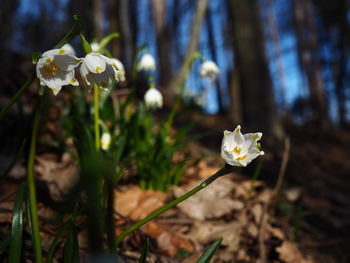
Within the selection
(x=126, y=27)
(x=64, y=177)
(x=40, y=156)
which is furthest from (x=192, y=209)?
(x=126, y=27)

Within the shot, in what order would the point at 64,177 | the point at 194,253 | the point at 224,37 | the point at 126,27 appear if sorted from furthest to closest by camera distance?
the point at 224,37
the point at 126,27
the point at 64,177
the point at 194,253

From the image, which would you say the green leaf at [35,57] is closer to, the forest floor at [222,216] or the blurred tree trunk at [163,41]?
the forest floor at [222,216]

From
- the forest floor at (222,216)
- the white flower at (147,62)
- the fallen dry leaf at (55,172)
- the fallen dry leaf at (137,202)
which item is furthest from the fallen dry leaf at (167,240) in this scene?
the white flower at (147,62)

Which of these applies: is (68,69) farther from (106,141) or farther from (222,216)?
(222,216)

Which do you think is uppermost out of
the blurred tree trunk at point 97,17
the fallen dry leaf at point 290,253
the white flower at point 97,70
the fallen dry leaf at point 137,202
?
the blurred tree trunk at point 97,17

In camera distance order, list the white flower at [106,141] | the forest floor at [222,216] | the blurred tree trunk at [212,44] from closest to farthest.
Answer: the forest floor at [222,216] → the white flower at [106,141] → the blurred tree trunk at [212,44]

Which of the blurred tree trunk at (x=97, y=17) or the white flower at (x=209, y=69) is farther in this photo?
the blurred tree trunk at (x=97, y=17)

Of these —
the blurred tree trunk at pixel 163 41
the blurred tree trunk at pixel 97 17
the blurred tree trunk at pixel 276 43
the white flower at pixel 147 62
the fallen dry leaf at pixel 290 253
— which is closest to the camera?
the fallen dry leaf at pixel 290 253

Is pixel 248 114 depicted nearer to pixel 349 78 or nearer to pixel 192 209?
pixel 192 209
